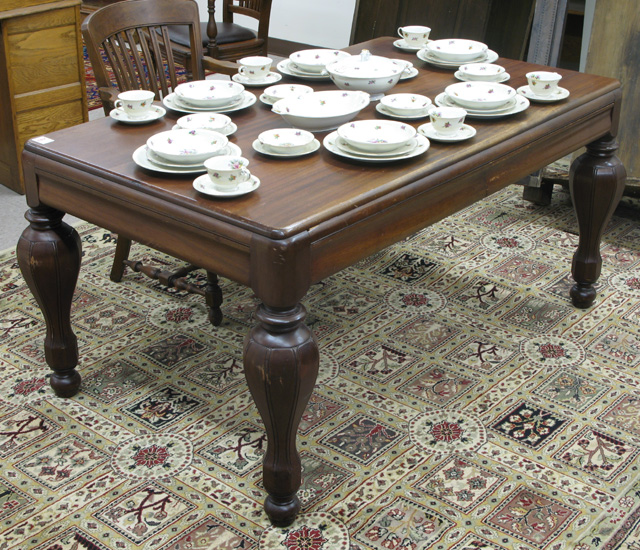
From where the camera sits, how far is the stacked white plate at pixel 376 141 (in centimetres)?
202

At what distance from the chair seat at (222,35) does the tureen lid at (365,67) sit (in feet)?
6.36

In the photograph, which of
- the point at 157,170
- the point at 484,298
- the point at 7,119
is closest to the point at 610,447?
the point at 484,298

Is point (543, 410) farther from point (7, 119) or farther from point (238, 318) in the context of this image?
point (7, 119)

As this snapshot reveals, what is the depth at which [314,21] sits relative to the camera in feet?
18.4

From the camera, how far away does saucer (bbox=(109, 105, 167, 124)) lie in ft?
7.43

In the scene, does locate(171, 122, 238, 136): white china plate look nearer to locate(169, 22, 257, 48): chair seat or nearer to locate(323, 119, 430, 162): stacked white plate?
locate(323, 119, 430, 162): stacked white plate

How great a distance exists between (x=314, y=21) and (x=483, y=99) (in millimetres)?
3532

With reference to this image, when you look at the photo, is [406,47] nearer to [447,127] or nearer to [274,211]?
[447,127]

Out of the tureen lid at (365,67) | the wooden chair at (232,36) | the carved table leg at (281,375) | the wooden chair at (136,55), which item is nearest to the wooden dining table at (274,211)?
the carved table leg at (281,375)

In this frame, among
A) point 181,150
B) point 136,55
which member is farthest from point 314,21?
point 181,150

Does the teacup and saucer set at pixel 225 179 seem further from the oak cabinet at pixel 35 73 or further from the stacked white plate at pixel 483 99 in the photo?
the oak cabinet at pixel 35 73

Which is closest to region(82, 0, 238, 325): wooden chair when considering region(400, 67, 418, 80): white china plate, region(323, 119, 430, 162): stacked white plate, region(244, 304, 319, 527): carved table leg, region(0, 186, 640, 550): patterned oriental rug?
region(0, 186, 640, 550): patterned oriental rug

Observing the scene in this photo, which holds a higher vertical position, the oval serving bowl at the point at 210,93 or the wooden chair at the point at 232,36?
the oval serving bowl at the point at 210,93

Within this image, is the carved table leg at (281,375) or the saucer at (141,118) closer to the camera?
the carved table leg at (281,375)
